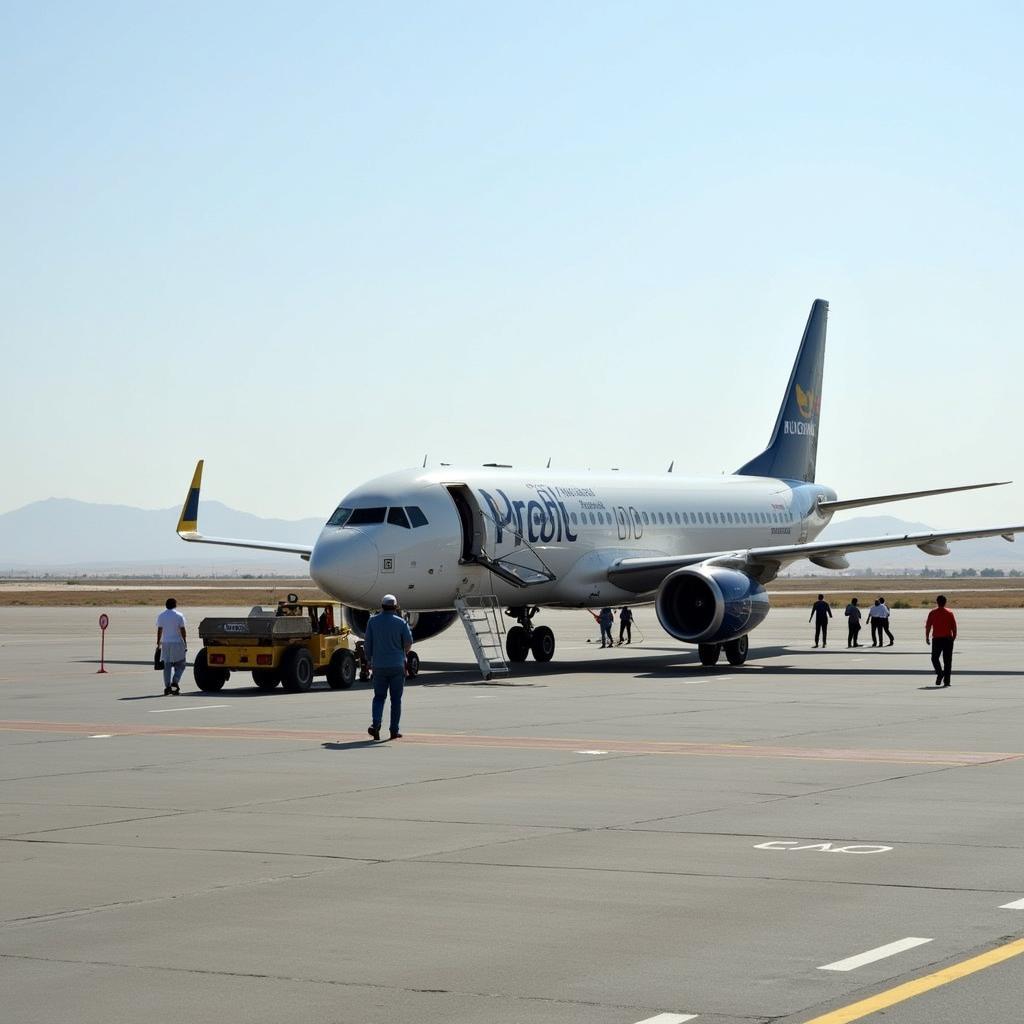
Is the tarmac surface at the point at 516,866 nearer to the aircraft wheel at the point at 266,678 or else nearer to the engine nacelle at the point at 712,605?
the aircraft wheel at the point at 266,678

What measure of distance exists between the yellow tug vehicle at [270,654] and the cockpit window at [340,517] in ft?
10.1

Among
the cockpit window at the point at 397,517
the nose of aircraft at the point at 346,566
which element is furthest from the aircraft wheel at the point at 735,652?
the nose of aircraft at the point at 346,566

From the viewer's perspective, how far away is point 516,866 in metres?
11.7

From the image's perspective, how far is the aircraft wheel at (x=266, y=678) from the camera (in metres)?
29.4

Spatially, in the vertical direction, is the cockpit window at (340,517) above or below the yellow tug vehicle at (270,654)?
above

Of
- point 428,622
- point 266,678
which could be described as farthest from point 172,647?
point 428,622

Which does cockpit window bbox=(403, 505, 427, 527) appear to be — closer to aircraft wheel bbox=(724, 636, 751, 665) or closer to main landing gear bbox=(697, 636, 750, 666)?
main landing gear bbox=(697, 636, 750, 666)

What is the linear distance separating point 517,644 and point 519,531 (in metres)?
Result: 3.87

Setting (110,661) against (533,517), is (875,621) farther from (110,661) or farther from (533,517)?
(110,661)

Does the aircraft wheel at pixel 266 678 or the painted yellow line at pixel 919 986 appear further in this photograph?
the aircraft wheel at pixel 266 678

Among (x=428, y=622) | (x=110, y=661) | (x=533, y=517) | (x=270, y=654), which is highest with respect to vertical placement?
(x=533, y=517)

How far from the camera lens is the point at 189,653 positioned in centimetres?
4328

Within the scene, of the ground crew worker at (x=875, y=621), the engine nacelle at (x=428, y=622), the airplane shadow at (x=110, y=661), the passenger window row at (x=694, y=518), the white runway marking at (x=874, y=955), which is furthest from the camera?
the ground crew worker at (x=875, y=621)

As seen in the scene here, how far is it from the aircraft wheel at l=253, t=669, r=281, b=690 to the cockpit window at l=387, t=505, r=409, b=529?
4.45 metres
